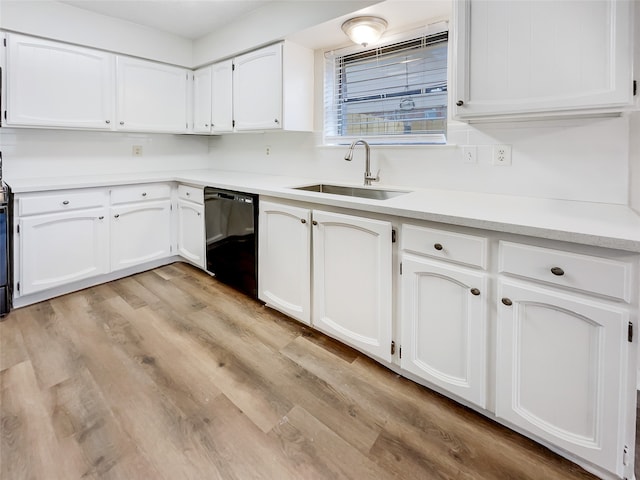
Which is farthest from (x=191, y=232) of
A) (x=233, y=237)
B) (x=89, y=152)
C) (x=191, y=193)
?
(x=89, y=152)

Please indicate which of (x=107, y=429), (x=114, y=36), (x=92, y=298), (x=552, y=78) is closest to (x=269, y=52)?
(x=114, y=36)

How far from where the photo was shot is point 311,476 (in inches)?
48.2

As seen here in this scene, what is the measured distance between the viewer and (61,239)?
2.61 metres

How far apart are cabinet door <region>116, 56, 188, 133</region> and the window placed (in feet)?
5.31

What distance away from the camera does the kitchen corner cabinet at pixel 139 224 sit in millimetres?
2914

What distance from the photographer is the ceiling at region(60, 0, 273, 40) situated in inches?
105

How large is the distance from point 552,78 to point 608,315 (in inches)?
35.6

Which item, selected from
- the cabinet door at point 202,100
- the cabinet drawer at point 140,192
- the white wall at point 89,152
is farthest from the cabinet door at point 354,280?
the white wall at point 89,152

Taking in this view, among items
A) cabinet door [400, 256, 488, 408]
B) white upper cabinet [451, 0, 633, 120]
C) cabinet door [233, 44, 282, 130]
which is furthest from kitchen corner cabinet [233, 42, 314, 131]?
cabinet door [400, 256, 488, 408]

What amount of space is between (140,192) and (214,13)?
1.59 meters

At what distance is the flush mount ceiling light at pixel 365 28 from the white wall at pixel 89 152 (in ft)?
7.65

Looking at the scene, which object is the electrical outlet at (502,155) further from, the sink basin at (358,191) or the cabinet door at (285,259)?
the cabinet door at (285,259)

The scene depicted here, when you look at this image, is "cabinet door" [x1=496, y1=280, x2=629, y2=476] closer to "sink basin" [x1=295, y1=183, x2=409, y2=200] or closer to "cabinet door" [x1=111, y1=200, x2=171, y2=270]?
"sink basin" [x1=295, y1=183, x2=409, y2=200]

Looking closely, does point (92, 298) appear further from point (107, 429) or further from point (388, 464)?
point (388, 464)
